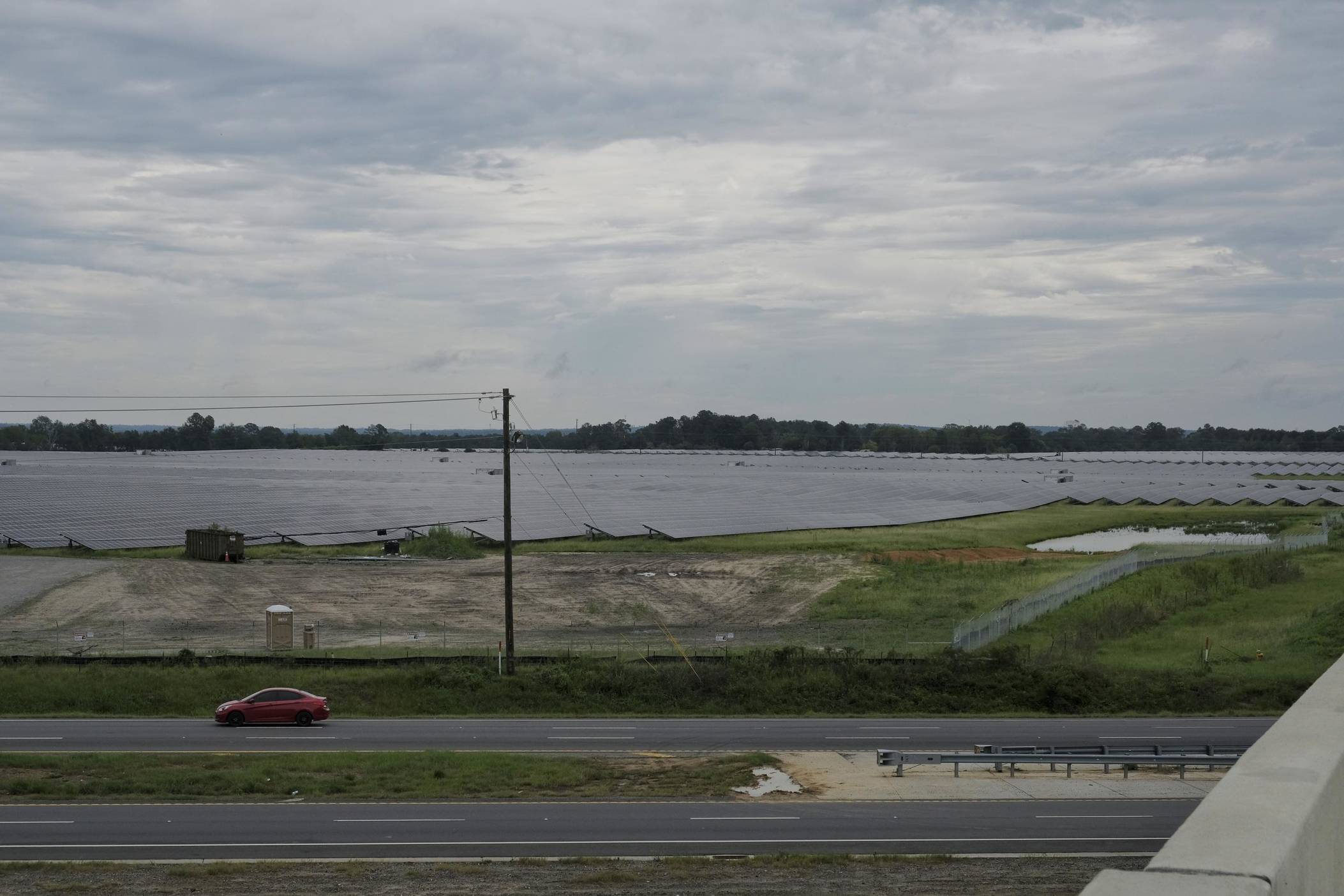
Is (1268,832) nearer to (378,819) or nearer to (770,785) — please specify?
(378,819)

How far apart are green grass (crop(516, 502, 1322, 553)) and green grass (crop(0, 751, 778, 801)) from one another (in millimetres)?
56628

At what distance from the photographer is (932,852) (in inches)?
975

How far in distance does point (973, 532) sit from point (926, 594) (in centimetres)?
4366

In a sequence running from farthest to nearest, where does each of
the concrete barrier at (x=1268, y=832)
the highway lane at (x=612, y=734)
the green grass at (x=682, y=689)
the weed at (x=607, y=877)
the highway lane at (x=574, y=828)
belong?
the green grass at (x=682, y=689)
the highway lane at (x=612, y=734)
the highway lane at (x=574, y=828)
the weed at (x=607, y=877)
the concrete barrier at (x=1268, y=832)

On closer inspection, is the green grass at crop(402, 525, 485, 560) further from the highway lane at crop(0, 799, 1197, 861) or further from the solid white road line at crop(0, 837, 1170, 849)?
the solid white road line at crop(0, 837, 1170, 849)

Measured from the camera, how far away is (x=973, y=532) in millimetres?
110938

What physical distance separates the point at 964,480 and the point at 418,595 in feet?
479

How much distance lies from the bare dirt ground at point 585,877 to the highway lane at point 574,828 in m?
1.18

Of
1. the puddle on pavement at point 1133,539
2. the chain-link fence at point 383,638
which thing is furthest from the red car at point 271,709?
the puddle on pavement at point 1133,539

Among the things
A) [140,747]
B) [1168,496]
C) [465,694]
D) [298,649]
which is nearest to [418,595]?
[298,649]

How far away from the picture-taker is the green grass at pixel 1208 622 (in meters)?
49.4

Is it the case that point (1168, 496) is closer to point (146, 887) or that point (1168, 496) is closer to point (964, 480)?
point (964, 480)

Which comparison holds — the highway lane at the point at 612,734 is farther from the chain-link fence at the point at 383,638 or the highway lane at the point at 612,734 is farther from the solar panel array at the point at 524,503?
the solar panel array at the point at 524,503

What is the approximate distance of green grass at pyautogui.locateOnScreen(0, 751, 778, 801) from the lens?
29.5 meters
